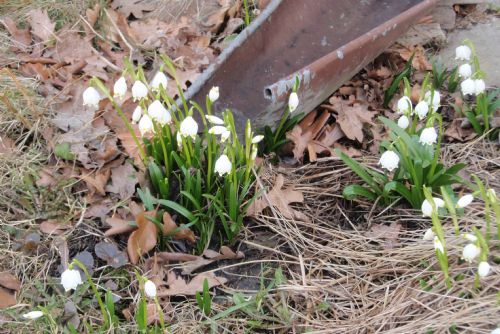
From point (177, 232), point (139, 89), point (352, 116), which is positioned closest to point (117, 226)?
point (177, 232)

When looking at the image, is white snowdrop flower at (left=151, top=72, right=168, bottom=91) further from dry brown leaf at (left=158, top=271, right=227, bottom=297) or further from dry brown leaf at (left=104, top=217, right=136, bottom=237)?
dry brown leaf at (left=158, top=271, right=227, bottom=297)

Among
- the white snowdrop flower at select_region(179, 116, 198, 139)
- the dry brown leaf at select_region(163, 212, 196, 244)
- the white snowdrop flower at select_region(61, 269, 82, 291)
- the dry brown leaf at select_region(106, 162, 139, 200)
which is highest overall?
the white snowdrop flower at select_region(179, 116, 198, 139)

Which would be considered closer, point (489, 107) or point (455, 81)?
point (489, 107)

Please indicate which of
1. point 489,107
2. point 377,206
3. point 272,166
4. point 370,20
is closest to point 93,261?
point 272,166

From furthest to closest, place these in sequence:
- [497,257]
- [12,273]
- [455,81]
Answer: [455,81]
[12,273]
[497,257]

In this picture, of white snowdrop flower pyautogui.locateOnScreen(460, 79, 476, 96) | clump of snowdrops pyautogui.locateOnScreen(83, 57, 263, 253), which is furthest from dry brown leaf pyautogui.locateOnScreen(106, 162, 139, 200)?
white snowdrop flower pyautogui.locateOnScreen(460, 79, 476, 96)

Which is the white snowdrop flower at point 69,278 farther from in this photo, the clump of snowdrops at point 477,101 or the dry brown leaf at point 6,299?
the clump of snowdrops at point 477,101

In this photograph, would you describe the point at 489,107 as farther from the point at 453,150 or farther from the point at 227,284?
the point at 227,284
